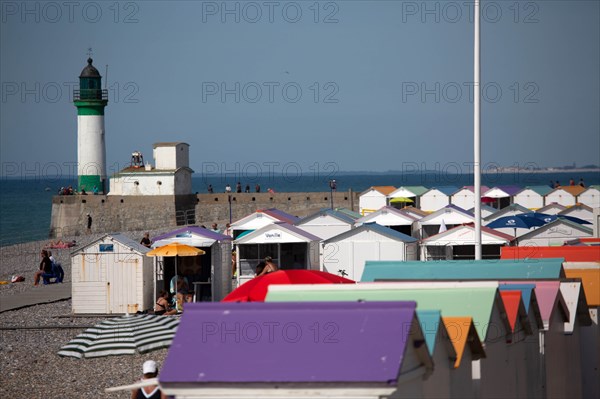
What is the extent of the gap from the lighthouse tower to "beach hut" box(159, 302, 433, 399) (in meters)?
53.8

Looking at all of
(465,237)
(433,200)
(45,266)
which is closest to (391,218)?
(465,237)

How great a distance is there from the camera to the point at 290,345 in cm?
553

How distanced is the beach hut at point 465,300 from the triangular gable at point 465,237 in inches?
540

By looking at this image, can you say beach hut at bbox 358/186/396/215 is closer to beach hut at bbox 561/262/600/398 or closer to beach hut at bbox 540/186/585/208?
beach hut at bbox 540/186/585/208

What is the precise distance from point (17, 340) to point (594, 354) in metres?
9.48

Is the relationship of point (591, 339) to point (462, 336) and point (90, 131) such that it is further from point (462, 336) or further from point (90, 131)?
point (90, 131)

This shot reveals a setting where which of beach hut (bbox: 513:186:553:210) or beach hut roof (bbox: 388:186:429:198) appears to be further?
beach hut roof (bbox: 388:186:429:198)

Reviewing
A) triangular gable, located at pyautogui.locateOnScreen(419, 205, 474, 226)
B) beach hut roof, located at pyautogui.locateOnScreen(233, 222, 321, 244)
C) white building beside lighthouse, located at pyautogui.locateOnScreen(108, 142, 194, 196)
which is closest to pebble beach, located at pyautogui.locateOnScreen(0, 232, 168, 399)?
beach hut roof, located at pyautogui.locateOnScreen(233, 222, 321, 244)

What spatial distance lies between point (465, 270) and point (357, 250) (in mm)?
11064

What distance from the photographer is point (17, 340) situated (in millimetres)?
16516

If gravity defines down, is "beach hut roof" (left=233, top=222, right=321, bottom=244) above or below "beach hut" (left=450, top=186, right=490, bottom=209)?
below

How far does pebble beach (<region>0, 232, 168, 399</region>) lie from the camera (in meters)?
12.9

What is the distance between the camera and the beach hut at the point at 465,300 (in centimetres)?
720

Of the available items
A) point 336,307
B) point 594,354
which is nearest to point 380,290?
point 336,307
